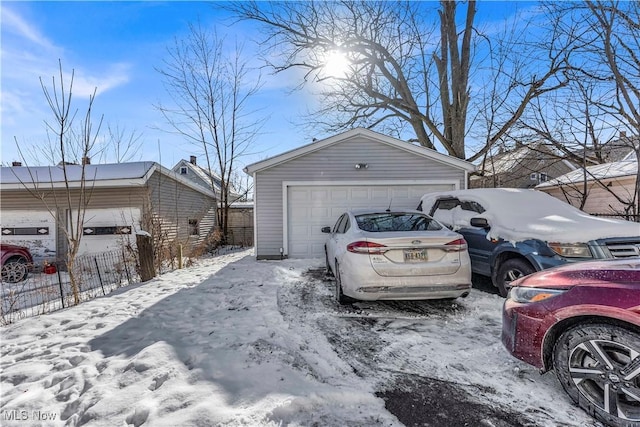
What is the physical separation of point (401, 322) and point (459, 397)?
5.10 ft

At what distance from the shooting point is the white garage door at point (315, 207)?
30.1 ft

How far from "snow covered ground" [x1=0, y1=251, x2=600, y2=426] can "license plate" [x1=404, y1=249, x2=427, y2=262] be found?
0.78m

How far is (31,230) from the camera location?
10.7 meters

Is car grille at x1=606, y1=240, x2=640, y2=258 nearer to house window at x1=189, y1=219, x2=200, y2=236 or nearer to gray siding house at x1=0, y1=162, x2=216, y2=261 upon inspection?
gray siding house at x1=0, y1=162, x2=216, y2=261

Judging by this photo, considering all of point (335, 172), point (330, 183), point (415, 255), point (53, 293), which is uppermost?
Result: point (335, 172)

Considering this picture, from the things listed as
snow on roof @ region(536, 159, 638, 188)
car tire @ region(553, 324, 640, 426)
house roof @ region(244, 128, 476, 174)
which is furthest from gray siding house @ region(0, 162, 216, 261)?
snow on roof @ region(536, 159, 638, 188)

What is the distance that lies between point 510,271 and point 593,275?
2.80m

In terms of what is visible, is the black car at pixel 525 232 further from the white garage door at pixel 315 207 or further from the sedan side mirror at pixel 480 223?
the white garage door at pixel 315 207

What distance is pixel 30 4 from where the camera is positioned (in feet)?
17.2

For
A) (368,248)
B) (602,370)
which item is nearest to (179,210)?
(368,248)

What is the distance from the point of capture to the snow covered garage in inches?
360

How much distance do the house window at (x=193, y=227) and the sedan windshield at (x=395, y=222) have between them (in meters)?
10.4

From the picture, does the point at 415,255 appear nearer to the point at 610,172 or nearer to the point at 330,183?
the point at 330,183

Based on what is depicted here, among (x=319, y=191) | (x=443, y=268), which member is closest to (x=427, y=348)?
(x=443, y=268)
